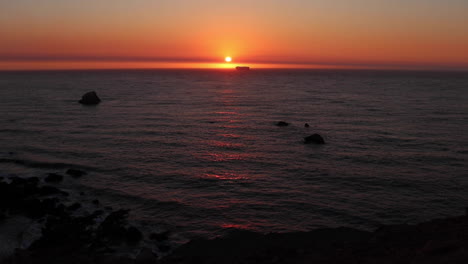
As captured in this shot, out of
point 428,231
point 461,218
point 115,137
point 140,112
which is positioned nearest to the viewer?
point 428,231

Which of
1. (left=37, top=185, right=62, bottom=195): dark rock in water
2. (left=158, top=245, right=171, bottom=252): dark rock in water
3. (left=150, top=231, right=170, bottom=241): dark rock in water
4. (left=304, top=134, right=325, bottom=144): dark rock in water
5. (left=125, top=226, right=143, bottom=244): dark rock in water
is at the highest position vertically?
(left=304, top=134, right=325, bottom=144): dark rock in water

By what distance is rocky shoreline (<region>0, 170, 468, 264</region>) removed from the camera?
1641 cm

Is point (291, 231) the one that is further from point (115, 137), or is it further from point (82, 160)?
point (115, 137)

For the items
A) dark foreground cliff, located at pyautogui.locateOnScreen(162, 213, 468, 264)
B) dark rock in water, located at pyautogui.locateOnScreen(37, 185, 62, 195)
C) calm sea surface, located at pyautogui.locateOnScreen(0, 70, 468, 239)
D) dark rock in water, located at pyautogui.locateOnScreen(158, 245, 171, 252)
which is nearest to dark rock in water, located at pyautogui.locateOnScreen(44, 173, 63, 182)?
calm sea surface, located at pyautogui.locateOnScreen(0, 70, 468, 239)

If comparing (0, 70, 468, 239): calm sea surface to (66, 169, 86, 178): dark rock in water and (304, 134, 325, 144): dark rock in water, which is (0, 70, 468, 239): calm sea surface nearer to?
(66, 169, 86, 178): dark rock in water

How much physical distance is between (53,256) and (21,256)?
1.77 meters

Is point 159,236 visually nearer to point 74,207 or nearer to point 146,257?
point 146,257

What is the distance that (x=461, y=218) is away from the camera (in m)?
20.7

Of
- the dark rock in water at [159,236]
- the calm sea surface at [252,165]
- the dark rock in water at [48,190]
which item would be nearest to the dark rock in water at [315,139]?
the calm sea surface at [252,165]

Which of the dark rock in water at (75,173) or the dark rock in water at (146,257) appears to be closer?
the dark rock in water at (146,257)

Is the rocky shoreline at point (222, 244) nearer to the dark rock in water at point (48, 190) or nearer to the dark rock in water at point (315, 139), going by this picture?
the dark rock in water at point (48, 190)

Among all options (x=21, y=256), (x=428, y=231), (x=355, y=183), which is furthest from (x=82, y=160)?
(x=428, y=231)

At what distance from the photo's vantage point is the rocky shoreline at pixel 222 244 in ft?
53.8

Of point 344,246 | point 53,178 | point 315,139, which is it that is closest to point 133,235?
point 344,246
